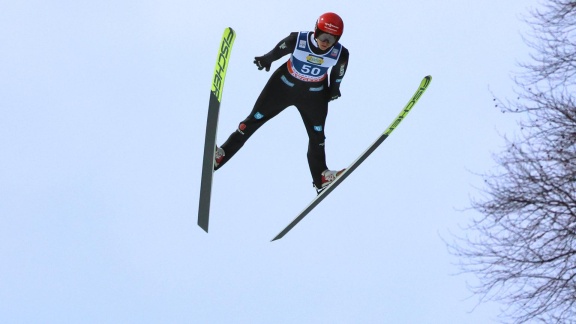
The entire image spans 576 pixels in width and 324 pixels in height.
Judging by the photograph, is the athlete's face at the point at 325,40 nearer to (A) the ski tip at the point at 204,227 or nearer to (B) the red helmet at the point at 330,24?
(B) the red helmet at the point at 330,24

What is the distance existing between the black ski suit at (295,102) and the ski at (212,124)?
1.39 ft

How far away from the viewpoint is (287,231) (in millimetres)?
11562

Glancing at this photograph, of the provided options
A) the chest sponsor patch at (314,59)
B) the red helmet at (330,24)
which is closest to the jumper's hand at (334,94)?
the chest sponsor patch at (314,59)

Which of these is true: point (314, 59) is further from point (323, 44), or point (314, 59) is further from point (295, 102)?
point (295, 102)

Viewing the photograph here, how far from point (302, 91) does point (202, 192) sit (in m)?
1.61

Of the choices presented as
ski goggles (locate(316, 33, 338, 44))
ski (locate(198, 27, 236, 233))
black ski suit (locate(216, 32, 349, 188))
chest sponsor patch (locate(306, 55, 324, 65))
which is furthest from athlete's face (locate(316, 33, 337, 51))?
ski (locate(198, 27, 236, 233))

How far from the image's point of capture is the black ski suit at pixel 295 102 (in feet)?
34.1

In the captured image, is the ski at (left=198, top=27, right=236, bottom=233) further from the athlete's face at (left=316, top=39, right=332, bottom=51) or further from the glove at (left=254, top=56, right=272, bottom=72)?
the athlete's face at (left=316, top=39, right=332, bottom=51)

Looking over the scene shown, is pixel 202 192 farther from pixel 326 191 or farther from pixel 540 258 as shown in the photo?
pixel 540 258

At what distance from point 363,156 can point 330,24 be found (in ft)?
6.28

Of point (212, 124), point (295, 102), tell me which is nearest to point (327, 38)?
point (295, 102)

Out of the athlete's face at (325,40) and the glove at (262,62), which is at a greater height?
the athlete's face at (325,40)

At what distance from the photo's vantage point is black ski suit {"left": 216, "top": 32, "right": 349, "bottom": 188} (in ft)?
34.1

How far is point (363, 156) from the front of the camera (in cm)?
1095
